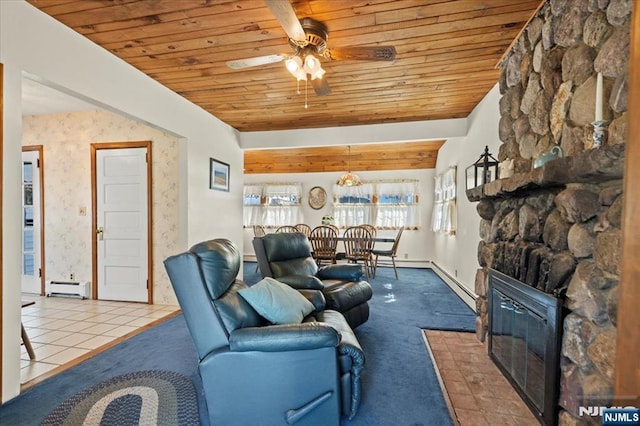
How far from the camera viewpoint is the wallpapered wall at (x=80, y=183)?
147 inches

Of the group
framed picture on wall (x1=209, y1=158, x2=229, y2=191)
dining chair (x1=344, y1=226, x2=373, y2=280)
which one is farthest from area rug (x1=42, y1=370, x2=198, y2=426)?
dining chair (x1=344, y1=226, x2=373, y2=280)

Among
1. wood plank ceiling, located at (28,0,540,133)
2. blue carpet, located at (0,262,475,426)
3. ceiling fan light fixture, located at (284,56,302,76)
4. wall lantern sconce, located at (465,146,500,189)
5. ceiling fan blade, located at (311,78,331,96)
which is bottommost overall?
blue carpet, located at (0,262,475,426)

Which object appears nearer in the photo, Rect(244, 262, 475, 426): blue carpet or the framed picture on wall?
Rect(244, 262, 475, 426): blue carpet

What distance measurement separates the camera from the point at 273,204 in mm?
7375

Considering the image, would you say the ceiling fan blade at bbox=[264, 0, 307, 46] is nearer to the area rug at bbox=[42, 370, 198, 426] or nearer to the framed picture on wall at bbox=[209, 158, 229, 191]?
the area rug at bbox=[42, 370, 198, 426]

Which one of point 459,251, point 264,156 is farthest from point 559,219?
point 264,156

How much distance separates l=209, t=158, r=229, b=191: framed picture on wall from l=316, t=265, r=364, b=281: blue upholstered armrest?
189 cm

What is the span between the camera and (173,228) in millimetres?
3697

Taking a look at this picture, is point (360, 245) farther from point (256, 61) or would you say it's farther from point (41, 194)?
point (41, 194)

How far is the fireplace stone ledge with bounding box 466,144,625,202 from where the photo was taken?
1095 millimetres

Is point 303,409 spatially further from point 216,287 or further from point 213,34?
point 213,34

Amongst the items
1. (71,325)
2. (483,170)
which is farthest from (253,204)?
(483,170)

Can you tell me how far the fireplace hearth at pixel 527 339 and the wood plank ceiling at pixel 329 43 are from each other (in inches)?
69.9

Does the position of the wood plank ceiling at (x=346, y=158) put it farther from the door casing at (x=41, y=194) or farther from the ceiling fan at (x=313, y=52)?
Result: the ceiling fan at (x=313, y=52)
